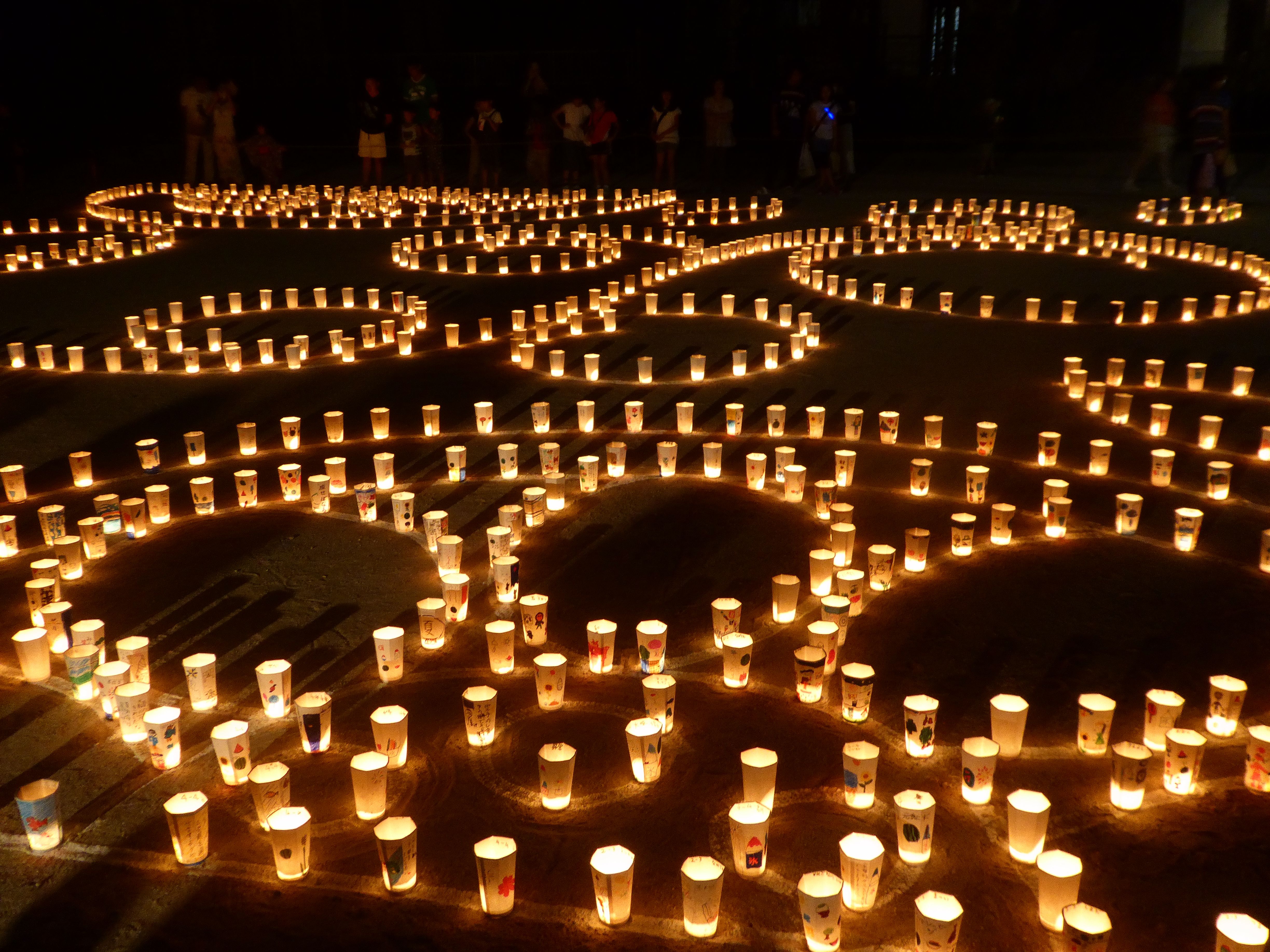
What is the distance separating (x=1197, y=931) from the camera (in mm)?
2541

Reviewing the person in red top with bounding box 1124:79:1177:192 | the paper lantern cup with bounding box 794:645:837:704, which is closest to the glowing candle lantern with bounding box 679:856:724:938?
the paper lantern cup with bounding box 794:645:837:704

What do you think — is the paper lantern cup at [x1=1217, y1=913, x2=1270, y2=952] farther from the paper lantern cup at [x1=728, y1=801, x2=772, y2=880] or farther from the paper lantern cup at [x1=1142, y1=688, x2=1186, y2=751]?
→ the paper lantern cup at [x1=728, y1=801, x2=772, y2=880]

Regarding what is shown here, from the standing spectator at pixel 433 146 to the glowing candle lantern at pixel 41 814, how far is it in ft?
43.6

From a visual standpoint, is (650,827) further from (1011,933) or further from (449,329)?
(449,329)

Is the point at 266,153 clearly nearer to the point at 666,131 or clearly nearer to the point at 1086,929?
the point at 666,131

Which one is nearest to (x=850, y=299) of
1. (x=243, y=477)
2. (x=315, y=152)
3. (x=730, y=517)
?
(x=730, y=517)

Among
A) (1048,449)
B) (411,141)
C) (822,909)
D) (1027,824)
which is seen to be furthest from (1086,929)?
(411,141)

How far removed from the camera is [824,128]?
15062 mm

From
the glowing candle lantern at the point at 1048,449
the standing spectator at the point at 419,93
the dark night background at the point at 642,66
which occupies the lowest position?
the glowing candle lantern at the point at 1048,449

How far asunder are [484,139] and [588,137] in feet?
5.00

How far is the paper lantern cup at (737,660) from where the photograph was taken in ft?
11.7

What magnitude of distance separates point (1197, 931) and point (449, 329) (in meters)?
6.36

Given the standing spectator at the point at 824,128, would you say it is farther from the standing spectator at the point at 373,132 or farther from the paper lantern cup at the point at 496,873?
the paper lantern cup at the point at 496,873

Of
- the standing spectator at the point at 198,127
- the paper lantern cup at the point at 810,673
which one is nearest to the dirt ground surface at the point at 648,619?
the paper lantern cup at the point at 810,673
